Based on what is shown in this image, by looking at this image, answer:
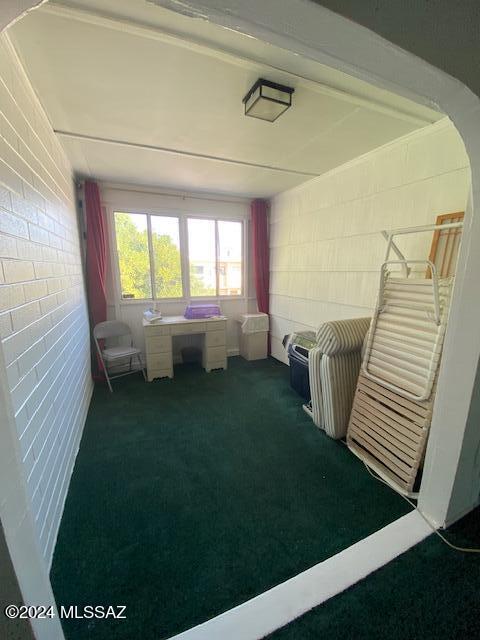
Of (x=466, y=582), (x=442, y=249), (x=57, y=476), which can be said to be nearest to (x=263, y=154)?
(x=442, y=249)

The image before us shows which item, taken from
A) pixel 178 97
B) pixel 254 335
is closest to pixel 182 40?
pixel 178 97

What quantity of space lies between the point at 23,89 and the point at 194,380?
9.57 feet

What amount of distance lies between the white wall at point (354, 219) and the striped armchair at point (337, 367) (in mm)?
520

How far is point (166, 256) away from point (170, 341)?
1.28m

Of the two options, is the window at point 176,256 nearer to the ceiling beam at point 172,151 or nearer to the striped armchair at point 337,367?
the ceiling beam at point 172,151

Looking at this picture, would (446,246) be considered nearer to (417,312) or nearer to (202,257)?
(417,312)

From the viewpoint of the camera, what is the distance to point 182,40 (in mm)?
1185

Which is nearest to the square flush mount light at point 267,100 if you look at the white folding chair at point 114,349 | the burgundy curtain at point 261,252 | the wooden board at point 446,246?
the wooden board at point 446,246

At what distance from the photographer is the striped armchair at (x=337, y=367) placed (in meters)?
2.07

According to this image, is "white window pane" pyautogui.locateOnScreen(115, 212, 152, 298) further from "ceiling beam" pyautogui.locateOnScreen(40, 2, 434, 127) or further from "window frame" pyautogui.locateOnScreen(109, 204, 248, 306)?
"ceiling beam" pyautogui.locateOnScreen(40, 2, 434, 127)

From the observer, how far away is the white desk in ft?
10.7

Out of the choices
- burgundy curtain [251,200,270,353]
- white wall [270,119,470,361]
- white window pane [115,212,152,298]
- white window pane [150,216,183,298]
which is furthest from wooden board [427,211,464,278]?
white window pane [115,212,152,298]

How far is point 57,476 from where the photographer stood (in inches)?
58.9

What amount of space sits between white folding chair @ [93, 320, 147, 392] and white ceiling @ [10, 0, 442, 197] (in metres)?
1.85
